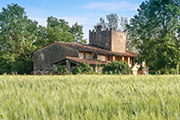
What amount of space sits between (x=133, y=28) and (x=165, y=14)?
211 inches

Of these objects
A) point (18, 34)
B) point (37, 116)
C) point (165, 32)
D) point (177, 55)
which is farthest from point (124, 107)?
point (18, 34)

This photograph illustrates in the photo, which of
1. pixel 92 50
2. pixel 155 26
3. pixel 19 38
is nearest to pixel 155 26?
pixel 155 26

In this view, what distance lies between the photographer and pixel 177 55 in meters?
26.4

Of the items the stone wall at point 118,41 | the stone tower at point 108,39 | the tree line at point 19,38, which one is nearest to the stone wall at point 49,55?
the tree line at point 19,38

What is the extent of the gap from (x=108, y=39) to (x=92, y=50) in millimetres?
6711

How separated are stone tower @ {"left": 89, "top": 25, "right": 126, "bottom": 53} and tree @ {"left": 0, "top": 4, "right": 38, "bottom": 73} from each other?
13151mm

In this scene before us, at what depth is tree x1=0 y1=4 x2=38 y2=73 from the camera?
136 feet

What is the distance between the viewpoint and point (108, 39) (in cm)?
4075

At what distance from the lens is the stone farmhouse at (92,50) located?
35.2 m

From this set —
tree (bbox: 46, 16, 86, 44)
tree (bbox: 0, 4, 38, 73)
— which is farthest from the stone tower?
tree (bbox: 0, 4, 38, 73)

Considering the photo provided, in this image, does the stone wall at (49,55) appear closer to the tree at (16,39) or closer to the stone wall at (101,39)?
the tree at (16,39)

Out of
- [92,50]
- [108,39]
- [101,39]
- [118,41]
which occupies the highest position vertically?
[101,39]

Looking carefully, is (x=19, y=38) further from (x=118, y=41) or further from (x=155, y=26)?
(x=155, y=26)

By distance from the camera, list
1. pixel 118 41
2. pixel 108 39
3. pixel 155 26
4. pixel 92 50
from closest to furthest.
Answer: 1. pixel 155 26
2. pixel 92 50
3. pixel 108 39
4. pixel 118 41
